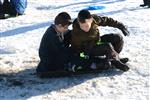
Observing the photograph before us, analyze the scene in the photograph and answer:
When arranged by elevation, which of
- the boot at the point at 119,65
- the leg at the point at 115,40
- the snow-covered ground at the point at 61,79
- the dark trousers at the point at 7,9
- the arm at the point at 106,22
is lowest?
the snow-covered ground at the point at 61,79

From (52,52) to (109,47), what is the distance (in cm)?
87

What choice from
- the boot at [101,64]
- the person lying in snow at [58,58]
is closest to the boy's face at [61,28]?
the person lying in snow at [58,58]

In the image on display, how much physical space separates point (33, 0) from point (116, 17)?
444cm

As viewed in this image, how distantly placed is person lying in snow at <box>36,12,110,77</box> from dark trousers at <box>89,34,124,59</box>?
0.11 meters

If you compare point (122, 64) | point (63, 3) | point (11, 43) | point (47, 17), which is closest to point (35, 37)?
point (11, 43)

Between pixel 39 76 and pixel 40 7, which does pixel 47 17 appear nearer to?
pixel 40 7

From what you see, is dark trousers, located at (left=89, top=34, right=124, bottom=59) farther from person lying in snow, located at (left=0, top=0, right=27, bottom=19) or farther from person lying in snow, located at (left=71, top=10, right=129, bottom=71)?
person lying in snow, located at (left=0, top=0, right=27, bottom=19)

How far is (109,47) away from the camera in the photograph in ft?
23.1

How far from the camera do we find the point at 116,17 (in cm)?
1191

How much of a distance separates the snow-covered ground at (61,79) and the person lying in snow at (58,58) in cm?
14

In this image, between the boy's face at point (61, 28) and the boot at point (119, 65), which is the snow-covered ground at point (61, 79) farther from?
the boy's face at point (61, 28)

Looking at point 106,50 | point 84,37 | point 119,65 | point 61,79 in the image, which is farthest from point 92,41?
point 61,79

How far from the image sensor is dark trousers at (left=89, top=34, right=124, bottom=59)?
7.04 m

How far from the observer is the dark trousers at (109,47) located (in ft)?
23.1
